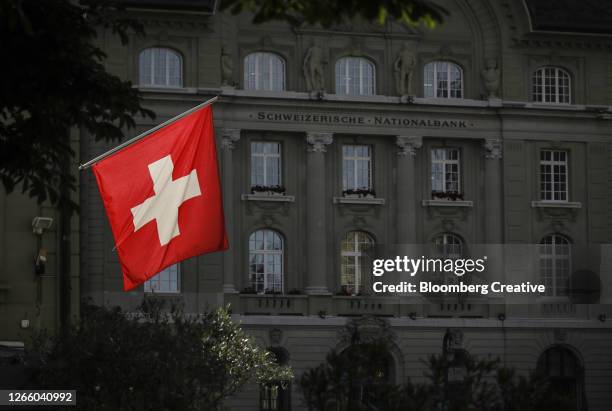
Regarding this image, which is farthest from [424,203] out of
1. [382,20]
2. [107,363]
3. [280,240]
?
[382,20]

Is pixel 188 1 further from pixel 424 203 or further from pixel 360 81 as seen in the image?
pixel 424 203

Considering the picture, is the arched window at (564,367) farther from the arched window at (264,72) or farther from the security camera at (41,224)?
the security camera at (41,224)

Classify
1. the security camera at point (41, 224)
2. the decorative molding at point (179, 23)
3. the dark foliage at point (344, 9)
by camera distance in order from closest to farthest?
the dark foliage at point (344, 9) → the security camera at point (41, 224) → the decorative molding at point (179, 23)

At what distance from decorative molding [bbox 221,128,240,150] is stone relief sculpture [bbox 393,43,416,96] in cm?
667

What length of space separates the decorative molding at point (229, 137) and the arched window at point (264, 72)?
1.88 meters

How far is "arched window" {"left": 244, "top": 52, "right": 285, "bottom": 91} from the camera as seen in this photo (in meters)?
65.8

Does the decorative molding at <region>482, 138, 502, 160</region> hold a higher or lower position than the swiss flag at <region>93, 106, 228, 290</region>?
higher

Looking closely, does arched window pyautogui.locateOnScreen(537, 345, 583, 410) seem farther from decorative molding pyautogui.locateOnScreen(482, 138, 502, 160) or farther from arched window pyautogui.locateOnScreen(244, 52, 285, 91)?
arched window pyautogui.locateOnScreen(244, 52, 285, 91)

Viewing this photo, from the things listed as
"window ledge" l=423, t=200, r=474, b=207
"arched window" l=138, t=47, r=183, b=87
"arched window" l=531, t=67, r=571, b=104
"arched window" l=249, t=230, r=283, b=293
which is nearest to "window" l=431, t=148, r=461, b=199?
"window ledge" l=423, t=200, r=474, b=207

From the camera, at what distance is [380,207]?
66.6 m

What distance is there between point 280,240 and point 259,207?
1.50 metres

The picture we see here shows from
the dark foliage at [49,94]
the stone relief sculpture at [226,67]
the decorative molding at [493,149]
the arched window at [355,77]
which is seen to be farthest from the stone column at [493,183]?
the dark foliage at [49,94]

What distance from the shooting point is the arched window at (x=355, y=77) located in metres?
66.8

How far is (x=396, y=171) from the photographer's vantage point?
66.9m
